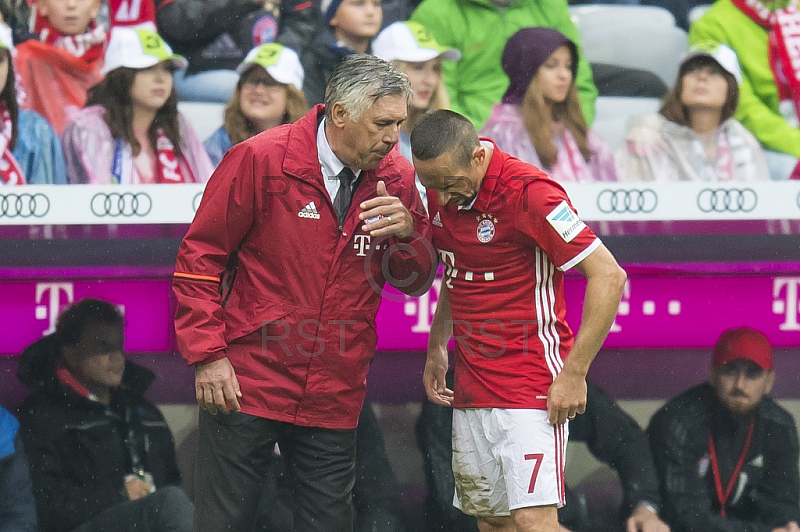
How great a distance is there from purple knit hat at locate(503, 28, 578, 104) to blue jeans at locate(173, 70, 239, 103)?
34.1 inches

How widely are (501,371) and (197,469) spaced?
80 centimetres

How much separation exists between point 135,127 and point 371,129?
105 cm

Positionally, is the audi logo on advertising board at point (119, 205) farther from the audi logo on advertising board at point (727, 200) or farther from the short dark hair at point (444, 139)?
the audi logo on advertising board at point (727, 200)

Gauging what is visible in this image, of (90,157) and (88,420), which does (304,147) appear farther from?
(88,420)

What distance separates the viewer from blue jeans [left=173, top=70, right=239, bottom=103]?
315cm

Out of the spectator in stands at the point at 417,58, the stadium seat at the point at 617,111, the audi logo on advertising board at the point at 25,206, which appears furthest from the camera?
the stadium seat at the point at 617,111

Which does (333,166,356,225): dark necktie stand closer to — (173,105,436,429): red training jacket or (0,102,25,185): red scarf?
(173,105,436,429): red training jacket

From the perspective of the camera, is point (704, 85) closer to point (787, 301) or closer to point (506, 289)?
point (787, 301)

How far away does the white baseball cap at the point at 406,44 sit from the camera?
3193mm

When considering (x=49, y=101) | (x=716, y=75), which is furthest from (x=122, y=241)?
(x=716, y=75)

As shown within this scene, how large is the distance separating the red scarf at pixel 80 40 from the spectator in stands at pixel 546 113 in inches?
47.6

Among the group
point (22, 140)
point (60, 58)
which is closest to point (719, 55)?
point (60, 58)

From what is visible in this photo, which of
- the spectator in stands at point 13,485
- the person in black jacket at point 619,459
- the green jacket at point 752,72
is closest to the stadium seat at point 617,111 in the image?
the green jacket at point 752,72

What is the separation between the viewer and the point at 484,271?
8.23ft
